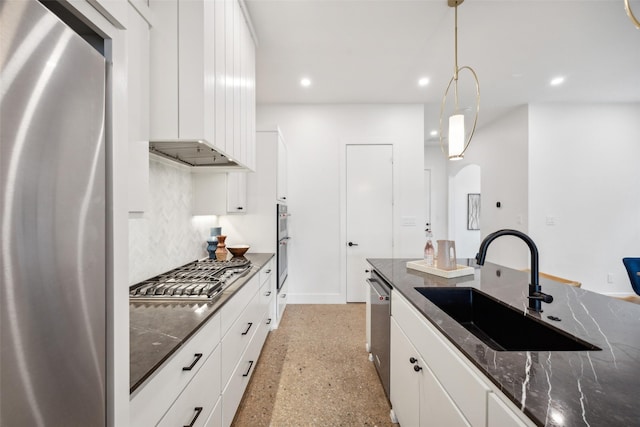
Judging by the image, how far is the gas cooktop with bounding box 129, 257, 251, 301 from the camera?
126cm

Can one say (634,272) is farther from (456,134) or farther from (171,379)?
(171,379)

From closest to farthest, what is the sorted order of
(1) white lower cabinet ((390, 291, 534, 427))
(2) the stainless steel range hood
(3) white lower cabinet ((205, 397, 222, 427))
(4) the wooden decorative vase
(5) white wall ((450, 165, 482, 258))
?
(1) white lower cabinet ((390, 291, 534, 427))
(3) white lower cabinet ((205, 397, 222, 427))
(2) the stainless steel range hood
(4) the wooden decorative vase
(5) white wall ((450, 165, 482, 258))

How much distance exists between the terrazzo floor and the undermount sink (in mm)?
808

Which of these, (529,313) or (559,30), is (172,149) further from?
(559,30)

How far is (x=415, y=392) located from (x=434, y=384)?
9.4 inches

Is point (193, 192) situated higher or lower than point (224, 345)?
higher

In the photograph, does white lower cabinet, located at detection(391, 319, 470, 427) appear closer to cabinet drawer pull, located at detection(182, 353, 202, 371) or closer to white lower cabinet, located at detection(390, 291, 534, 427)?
white lower cabinet, located at detection(390, 291, 534, 427)

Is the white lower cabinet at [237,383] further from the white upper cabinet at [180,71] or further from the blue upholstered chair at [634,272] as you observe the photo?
the blue upholstered chair at [634,272]

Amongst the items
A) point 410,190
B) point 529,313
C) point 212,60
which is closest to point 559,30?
point 410,190

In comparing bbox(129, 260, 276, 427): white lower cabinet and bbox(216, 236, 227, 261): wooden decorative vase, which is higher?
bbox(216, 236, 227, 261): wooden decorative vase

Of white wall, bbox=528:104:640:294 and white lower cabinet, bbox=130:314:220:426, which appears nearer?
white lower cabinet, bbox=130:314:220:426

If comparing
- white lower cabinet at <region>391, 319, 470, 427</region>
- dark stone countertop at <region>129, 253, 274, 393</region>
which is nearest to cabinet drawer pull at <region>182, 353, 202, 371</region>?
dark stone countertop at <region>129, 253, 274, 393</region>

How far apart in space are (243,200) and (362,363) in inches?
75.2

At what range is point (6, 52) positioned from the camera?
33 centimetres
